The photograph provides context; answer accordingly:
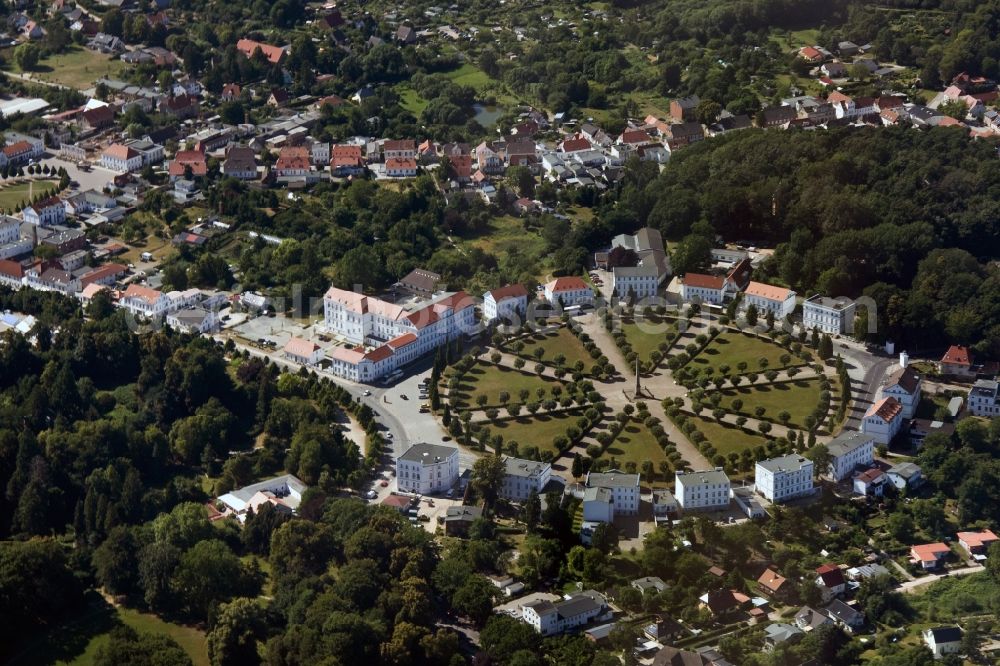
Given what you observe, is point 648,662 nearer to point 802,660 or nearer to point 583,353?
point 802,660

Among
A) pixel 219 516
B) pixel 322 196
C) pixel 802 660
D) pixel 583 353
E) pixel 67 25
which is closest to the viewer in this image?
pixel 802 660

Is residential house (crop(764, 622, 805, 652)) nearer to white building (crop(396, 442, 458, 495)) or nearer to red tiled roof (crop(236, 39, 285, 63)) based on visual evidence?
white building (crop(396, 442, 458, 495))

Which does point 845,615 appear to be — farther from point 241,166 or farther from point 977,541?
point 241,166

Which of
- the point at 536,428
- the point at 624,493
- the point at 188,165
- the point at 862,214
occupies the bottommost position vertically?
the point at 188,165

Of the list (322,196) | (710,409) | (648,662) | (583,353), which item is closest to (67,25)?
(322,196)

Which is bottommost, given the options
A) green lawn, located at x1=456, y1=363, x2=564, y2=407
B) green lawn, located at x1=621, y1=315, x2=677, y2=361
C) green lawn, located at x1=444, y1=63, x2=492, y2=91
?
green lawn, located at x1=456, y1=363, x2=564, y2=407

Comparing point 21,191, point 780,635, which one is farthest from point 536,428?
point 21,191

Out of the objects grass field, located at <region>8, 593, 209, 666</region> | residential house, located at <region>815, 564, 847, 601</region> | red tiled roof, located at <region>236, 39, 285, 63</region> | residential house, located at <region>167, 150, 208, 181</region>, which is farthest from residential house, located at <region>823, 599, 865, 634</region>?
red tiled roof, located at <region>236, 39, 285, 63</region>
